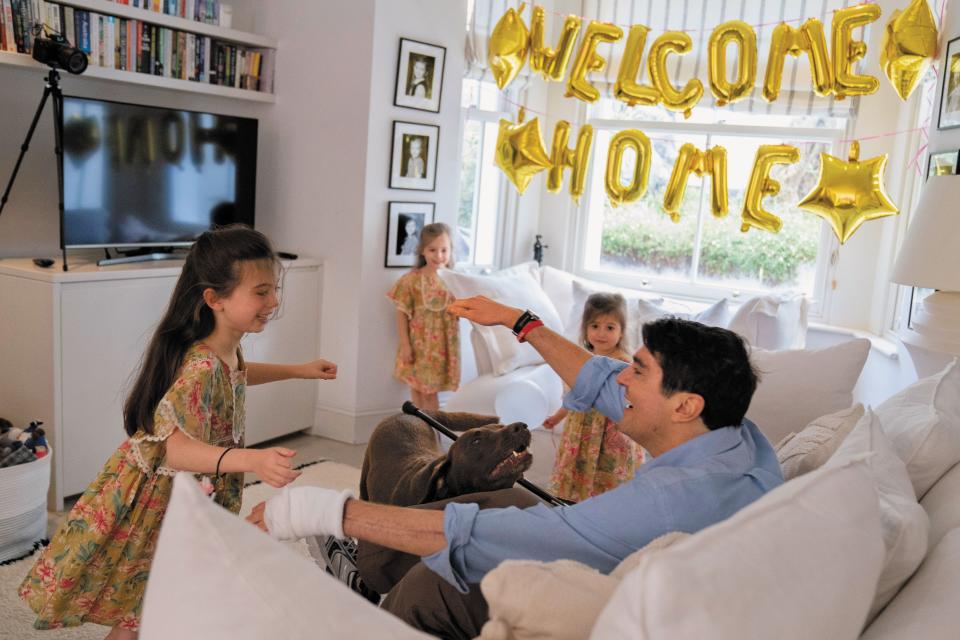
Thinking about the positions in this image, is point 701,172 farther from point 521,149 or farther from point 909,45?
point 909,45

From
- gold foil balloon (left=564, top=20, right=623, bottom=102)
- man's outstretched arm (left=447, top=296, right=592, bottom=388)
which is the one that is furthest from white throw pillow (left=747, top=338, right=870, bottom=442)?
gold foil balloon (left=564, top=20, right=623, bottom=102)

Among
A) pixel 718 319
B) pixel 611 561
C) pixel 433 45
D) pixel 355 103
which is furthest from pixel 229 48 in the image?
pixel 611 561

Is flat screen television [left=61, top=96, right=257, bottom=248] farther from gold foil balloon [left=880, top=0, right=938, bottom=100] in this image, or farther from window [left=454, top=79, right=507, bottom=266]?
gold foil balloon [left=880, top=0, right=938, bottom=100]

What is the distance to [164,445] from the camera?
1.99 m

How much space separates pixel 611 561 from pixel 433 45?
362 centimetres

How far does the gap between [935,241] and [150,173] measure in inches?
119

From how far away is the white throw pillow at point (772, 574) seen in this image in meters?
0.80

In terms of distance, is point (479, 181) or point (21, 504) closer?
point (21, 504)

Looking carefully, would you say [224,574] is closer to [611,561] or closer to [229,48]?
[611,561]

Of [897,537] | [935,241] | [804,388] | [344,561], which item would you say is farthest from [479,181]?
[897,537]

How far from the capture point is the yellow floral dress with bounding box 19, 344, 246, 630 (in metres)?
1.92

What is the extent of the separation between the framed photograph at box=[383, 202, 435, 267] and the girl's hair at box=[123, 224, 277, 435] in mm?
2354

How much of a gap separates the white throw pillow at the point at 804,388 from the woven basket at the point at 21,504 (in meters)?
2.29

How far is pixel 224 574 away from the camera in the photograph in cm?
92
